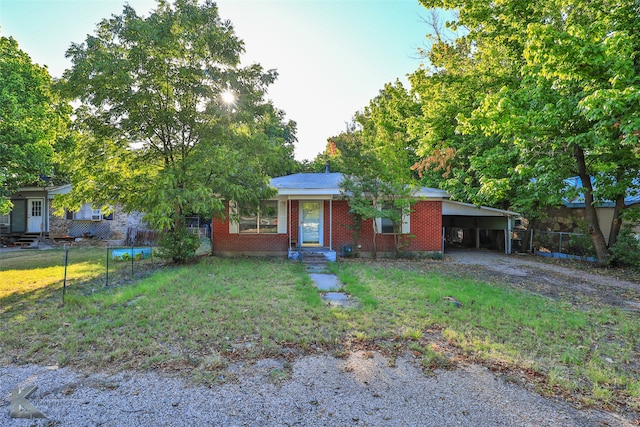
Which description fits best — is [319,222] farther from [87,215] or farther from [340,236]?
[87,215]

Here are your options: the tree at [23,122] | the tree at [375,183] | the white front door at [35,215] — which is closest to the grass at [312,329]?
the tree at [23,122]

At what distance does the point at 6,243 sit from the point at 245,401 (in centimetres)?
2122

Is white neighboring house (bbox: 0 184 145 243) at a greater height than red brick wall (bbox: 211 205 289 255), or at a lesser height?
greater

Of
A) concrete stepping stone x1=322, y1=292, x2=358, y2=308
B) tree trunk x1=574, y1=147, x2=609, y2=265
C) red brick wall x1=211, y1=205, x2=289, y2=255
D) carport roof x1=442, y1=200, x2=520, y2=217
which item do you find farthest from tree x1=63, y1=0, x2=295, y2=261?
tree trunk x1=574, y1=147, x2=609, y2=265

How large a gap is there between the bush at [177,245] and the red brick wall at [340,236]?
2.32m

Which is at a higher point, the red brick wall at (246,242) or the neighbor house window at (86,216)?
the neighbor house window at (86,216)

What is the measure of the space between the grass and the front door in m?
5.15

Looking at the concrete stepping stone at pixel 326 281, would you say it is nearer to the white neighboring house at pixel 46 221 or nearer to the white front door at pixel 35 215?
the white neighboring house at pixel 46 221

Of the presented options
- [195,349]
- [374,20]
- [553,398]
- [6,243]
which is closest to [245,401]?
[195,349]

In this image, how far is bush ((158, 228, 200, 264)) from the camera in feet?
33.4

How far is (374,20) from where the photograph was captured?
10.6m

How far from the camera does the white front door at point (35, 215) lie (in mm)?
17656

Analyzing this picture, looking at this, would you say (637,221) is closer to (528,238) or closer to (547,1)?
(528,238)

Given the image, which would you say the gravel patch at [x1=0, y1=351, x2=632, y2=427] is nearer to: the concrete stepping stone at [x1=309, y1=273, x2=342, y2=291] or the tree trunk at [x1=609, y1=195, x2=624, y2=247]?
the concrete stepping stone at [x1=309, y1=273, x2=342, y2=291]
